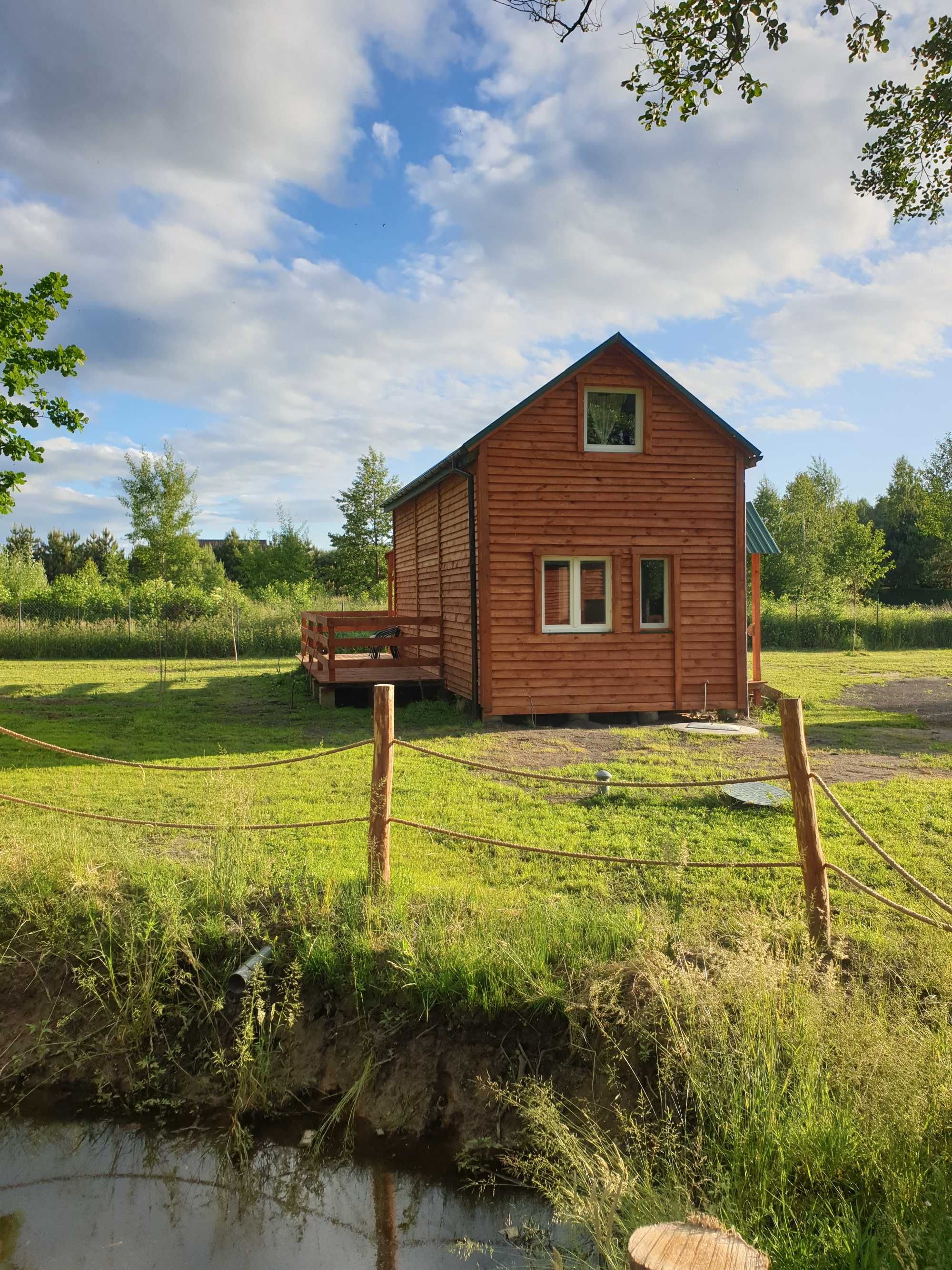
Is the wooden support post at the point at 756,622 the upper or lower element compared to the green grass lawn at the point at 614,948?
upper

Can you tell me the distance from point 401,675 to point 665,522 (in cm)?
561

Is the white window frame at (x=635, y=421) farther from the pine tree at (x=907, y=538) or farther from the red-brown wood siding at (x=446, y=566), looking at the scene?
the pine tree at (x=907, y=538)

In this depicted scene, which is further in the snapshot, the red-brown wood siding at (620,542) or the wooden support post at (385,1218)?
the red-brown wood siding at (620,542)

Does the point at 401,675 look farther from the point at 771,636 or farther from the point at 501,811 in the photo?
the point at 771,636

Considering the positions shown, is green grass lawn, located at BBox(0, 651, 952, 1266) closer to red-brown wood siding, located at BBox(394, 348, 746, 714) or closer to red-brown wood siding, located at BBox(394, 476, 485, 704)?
red-brown wood siding, located at BBox(394, 348, 746, 714)

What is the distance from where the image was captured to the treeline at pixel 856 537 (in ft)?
106

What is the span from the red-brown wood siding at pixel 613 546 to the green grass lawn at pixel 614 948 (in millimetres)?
4810

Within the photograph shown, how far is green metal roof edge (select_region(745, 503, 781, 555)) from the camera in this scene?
1575cm

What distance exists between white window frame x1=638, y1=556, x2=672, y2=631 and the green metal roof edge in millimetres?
1838

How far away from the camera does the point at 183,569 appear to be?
39719 mm

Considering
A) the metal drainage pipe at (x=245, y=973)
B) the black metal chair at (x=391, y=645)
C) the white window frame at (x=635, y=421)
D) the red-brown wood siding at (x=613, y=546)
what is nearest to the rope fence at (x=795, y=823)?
the metal drainage pipe at (x=245, y=973)

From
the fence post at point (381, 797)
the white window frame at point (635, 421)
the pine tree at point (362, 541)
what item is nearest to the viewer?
the fence post at point (381, 797)

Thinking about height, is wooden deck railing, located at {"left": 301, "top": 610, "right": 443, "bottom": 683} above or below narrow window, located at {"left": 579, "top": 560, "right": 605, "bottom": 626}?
below

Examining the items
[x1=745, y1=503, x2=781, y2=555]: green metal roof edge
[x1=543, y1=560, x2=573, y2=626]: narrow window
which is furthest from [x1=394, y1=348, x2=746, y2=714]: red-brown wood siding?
[x1=745, y1=503, x2=781, y2=555]: green metal roof edge
